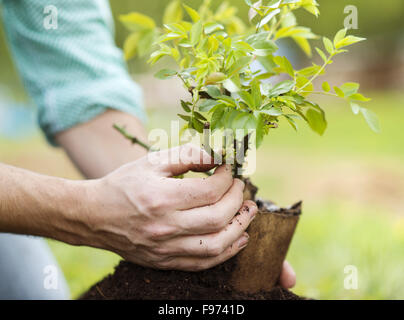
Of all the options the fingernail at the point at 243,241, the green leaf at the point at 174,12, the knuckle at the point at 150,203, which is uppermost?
the green leaf at the point at 174,12

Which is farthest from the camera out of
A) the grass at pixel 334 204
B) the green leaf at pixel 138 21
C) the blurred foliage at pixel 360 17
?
the blurred foliage at pixel 360 17

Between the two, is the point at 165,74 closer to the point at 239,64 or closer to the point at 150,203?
the point at 239,64

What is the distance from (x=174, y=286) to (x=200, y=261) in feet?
0.42

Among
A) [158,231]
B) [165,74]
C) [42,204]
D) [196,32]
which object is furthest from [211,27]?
[42,204]

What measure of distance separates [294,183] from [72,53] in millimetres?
3423

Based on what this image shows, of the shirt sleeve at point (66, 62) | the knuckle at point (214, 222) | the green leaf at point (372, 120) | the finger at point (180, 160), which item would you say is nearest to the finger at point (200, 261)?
the knuckle at point (214, 222)

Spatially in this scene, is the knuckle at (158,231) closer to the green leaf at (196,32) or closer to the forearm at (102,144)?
the green leaf at (196,32)

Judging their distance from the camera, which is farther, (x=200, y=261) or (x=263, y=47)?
(x=200, y=261)

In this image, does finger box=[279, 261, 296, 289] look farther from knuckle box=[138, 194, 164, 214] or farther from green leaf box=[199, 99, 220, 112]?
green leaf box=[199, 99, 220, 112]

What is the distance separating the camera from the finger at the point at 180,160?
1.11m

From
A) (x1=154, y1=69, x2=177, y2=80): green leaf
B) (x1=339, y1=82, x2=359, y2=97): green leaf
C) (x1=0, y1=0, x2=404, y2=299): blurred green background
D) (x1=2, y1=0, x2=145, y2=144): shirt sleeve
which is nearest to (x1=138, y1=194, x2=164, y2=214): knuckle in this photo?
(x1=154, y1=69, x2=177, y2=80): green leaf

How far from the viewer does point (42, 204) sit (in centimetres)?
115

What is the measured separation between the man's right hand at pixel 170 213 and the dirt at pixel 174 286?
0.21 feet

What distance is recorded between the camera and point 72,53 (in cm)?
173
